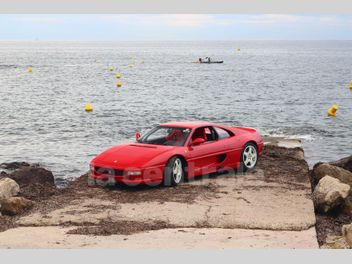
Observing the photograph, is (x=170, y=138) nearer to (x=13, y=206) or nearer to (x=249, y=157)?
(x=249, y=157)

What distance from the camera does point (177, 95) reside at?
200ft

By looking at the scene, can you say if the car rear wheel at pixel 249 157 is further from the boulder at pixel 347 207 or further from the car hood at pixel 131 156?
the boulder at pixel 347 207

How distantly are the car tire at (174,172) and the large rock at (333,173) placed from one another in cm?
364

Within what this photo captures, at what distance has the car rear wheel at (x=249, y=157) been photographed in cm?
1478

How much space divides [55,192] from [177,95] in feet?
156

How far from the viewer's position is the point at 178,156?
13.2 meters

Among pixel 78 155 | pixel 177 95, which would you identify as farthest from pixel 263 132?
pixel 177 95

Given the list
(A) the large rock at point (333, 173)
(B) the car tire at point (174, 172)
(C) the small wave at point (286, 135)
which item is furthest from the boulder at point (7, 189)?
(C) the small wave at point (286, 135)

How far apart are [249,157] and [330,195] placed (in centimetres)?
325

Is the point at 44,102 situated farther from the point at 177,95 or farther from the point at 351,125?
the point at 351,125

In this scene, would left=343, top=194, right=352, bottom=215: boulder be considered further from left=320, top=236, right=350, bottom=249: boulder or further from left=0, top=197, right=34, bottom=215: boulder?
left=0, top=197, right=34, bottom=215: boulder

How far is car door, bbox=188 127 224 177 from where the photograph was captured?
44.3ft

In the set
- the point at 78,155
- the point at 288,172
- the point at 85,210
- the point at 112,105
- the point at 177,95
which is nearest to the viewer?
the point at 85,210

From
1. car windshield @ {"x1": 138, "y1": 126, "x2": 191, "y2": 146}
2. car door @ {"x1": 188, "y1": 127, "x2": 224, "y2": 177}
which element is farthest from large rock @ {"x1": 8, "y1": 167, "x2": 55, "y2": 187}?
car door @ {"x1": 188, "y1": 127, "x2": 224, "y2": 177}
